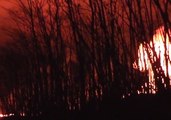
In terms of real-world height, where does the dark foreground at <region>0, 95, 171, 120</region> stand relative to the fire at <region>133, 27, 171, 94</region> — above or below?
below

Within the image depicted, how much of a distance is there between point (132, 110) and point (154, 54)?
0.88 meters

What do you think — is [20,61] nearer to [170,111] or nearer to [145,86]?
[145,86]

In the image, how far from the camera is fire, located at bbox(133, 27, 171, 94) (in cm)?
591

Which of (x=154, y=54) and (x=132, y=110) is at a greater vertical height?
(x=154, y=54)

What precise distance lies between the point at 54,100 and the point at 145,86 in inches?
94.0

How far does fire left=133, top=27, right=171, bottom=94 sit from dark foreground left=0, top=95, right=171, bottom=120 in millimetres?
239

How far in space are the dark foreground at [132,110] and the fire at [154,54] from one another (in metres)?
0.24

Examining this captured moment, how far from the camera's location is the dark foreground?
231 inches

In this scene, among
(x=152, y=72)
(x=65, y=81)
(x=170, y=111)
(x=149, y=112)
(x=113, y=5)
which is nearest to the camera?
(x=170, y=111)

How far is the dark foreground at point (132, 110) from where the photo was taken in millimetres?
5871

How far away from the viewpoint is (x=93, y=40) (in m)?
7.13

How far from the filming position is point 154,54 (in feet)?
19.6

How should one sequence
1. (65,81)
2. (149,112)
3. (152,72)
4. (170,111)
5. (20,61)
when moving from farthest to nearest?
1. (20,61)
2. (65,81)
3. (152,72)
4. (149,112)
5. (170,111)

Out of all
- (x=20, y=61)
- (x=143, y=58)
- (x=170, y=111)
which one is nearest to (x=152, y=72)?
(x=143, y=58)
